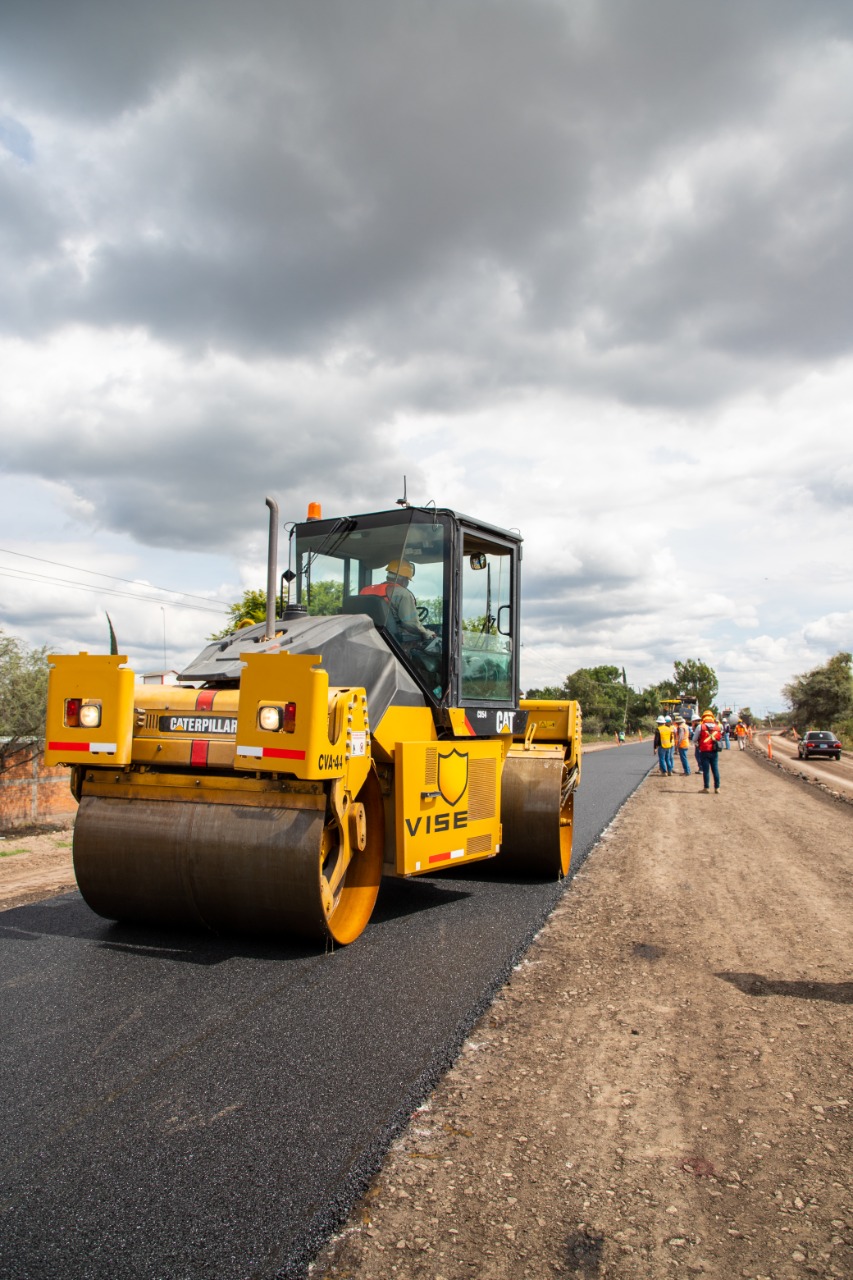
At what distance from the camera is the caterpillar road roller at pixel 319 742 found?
457cm

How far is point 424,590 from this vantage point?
21.0ft

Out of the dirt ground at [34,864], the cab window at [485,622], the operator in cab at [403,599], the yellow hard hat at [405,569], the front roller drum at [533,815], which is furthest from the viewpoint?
the front roller drum at [533,815]

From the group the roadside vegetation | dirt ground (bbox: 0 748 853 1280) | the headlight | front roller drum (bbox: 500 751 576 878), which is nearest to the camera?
dirt ground (bbox: 0 748 853 1280)

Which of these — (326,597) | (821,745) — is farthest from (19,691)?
(821,745)

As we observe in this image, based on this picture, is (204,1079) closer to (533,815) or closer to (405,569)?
(405,569)

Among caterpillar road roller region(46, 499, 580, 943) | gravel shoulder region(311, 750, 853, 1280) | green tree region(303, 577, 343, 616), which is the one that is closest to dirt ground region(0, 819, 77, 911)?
caterpillar road roller region(46, 499, 580, 943)

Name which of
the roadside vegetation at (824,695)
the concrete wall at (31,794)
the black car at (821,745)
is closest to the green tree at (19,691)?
the concrete wall at (31,794)

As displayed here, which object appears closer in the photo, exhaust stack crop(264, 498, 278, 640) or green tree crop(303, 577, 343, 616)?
exhaust stack crop(264, 498, 278, 640)

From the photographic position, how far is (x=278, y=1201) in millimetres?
2549

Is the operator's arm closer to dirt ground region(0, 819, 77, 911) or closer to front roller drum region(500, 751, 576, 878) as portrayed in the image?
front roller drum region(500, 751, 576, 878)

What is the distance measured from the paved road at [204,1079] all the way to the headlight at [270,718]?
1.31 metres

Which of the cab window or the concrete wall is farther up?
the cab window

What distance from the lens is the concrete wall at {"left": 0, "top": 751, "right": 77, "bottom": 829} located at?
1135 cm

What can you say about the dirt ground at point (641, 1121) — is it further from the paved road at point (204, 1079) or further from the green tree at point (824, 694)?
the green tree at point (824, 694)
